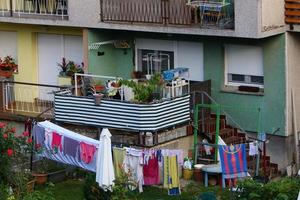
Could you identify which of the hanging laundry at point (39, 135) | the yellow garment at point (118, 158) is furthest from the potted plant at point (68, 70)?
the yellow garment at point (118, 158)

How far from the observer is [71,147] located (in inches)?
941

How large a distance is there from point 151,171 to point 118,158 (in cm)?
87

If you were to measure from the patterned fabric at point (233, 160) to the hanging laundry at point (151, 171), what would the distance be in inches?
62.3

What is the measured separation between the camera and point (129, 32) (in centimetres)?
2723

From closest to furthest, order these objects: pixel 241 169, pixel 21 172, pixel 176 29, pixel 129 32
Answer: pixel 21 172
pixel 241 169
pixel 176 29
pixel 129 32

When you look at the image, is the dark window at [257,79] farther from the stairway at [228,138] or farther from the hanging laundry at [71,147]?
the hanging laundry at [71,147]

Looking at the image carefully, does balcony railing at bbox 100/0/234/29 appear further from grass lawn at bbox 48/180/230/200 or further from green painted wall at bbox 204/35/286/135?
grass lawn at bbox 48/180/230/200

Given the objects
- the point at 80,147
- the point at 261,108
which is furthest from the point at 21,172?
the point at 261,108

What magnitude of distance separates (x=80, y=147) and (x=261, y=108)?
16.3ft

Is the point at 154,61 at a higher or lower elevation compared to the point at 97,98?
higher

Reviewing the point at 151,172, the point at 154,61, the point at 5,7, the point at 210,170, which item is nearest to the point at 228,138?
the point at 210,170

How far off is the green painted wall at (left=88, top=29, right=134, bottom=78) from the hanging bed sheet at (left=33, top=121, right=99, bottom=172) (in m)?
3.19

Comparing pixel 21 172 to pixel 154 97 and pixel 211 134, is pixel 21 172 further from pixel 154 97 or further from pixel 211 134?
pixel 211 134

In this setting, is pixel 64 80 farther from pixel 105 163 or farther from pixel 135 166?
pixel 105 163
